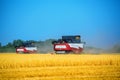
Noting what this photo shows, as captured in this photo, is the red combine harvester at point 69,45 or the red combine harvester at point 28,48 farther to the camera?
the red combine harvester at point 28,48

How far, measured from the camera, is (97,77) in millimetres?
Result: 9891

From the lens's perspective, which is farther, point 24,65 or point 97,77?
point 24,65

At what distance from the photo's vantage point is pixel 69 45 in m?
31.5

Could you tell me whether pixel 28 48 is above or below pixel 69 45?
below

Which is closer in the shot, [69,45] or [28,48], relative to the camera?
[69,45]

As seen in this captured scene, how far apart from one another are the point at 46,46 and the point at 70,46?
40784 mm

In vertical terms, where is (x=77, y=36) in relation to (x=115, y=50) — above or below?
above

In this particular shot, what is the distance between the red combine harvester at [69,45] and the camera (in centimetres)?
3166

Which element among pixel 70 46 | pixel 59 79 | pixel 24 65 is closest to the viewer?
pixel 59 79

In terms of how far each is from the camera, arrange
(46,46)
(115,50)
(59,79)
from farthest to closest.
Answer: (46,46) < (115,50) < (59,79)

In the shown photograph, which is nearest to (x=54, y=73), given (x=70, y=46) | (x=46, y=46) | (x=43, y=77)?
(x=43, y=77)

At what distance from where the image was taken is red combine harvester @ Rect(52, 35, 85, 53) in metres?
31.7

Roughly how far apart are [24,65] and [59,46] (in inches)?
718

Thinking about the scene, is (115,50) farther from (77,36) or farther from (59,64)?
(59,64)
